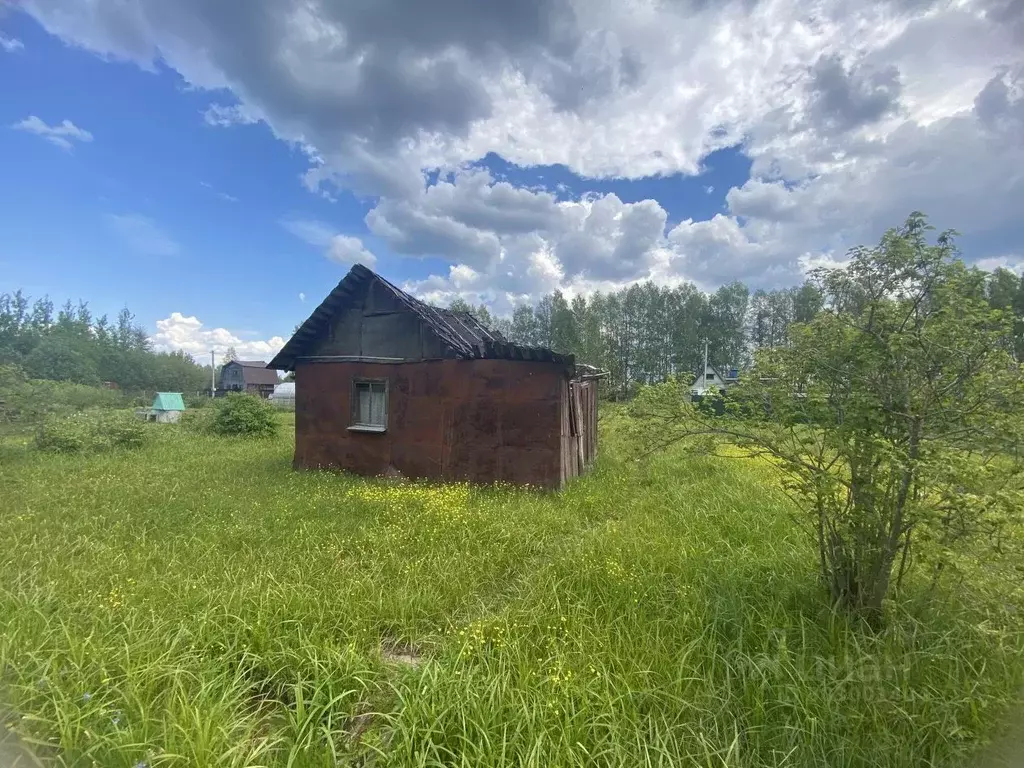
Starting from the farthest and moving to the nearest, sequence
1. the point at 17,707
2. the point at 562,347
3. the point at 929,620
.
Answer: the point at 562,347 → the point at 929,620 → the point at 17,707

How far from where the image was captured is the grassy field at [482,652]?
8.14ft

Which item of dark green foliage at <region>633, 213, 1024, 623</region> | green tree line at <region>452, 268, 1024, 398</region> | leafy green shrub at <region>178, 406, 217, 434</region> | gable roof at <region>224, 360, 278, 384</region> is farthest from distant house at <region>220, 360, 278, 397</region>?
dark green foliage at <region>633, 213, 1024, 623</region>

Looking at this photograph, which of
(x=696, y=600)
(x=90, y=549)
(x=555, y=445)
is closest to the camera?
(x=696, y=600)

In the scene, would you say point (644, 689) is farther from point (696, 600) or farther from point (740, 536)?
point (740, 536)

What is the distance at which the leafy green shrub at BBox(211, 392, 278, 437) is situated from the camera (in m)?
17.9

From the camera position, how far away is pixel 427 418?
31.4 feet

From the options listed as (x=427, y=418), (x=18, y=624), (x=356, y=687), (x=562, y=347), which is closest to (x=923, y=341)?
(x=356, y=687)

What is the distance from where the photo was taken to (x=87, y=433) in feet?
44.2

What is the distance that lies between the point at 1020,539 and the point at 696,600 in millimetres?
2113

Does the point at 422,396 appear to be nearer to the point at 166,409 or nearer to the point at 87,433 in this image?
the point at 87,433

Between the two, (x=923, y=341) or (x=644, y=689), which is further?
(x=923, y=341)

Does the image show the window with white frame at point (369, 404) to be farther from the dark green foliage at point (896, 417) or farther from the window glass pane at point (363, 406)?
the dark green foliage at point (896, 417)

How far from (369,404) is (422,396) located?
165cm

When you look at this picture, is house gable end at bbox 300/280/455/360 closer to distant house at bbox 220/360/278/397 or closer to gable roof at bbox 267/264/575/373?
gable roof at bbox 267/264/575/373
